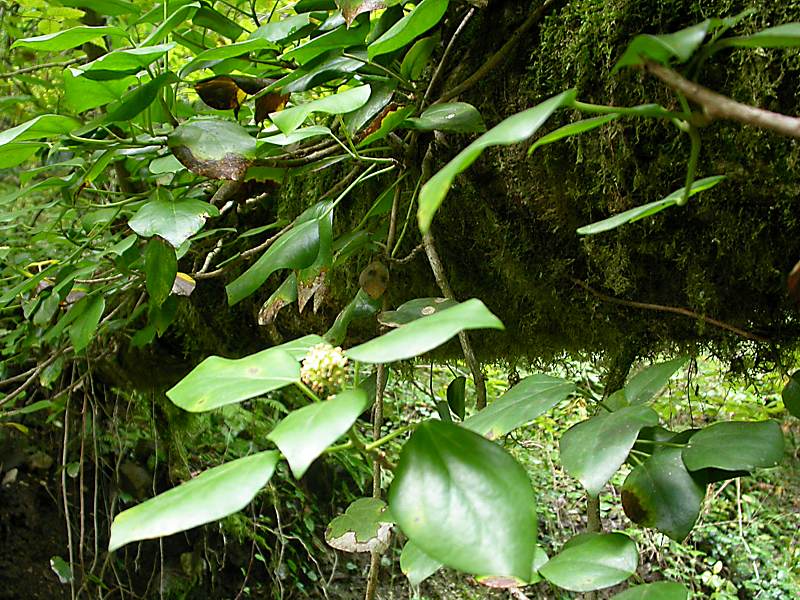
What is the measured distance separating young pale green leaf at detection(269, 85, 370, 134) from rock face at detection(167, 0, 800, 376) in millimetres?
218

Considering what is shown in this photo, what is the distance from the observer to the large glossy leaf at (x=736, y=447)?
0.48 m

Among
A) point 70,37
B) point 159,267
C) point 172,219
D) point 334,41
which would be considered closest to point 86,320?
point 159,267

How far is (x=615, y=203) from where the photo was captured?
0.72 metres

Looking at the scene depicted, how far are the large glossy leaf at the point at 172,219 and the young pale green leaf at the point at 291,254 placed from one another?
9 centimetres

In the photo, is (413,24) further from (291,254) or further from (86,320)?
(86,320)

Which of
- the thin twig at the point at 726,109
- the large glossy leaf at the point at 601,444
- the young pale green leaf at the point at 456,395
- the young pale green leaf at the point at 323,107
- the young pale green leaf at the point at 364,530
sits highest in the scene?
the thin twig at the point at 726,109

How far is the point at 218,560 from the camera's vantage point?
7.39 feet

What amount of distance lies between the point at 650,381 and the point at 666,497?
0.35 feet

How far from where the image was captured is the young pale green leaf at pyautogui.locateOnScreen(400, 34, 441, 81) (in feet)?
2.43

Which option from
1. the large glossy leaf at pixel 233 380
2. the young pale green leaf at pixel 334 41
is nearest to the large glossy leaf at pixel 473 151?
the large glossy leaf at pixel 233 380

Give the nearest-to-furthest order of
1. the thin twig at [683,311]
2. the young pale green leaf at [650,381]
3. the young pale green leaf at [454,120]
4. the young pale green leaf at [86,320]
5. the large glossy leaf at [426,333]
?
1. the large glossy leaf at [426,333]
2. the young pale green leaf at [650,381]
3. the young pale green leaf at [454,120]
4. the thin twig at [683,311]
5. the young pale green leaf at [86,320]

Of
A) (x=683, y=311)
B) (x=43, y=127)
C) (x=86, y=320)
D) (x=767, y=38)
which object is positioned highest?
(x=767, y=38)

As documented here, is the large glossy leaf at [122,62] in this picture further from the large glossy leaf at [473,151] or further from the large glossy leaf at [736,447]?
the large glossy leaf at [736,447]

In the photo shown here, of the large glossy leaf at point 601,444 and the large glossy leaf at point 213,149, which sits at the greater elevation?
the large glossy leaf at point 213,149
